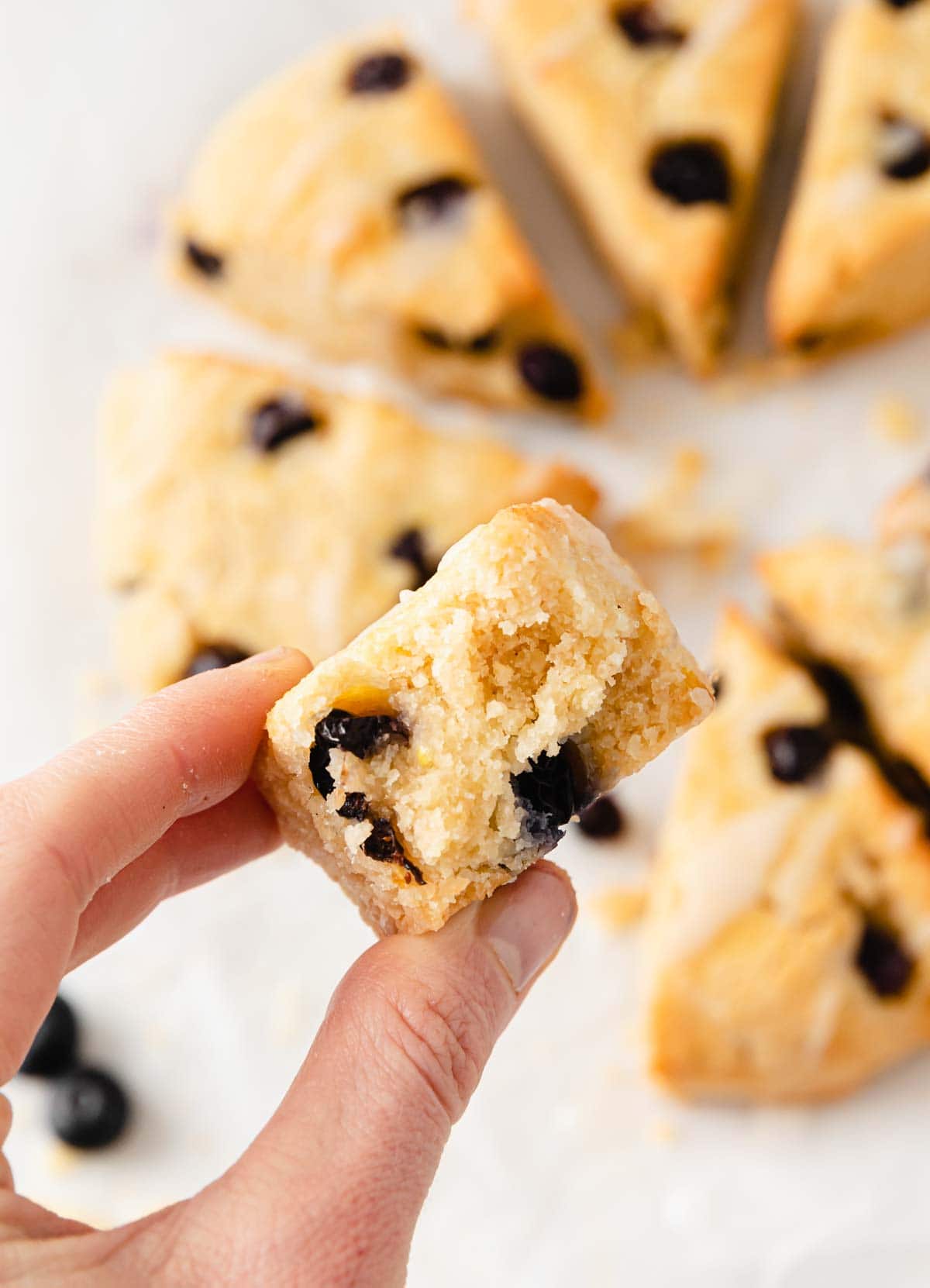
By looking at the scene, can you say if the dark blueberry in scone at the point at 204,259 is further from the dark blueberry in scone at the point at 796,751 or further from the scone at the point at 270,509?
the dark blueberry in scone at the point at 796,751

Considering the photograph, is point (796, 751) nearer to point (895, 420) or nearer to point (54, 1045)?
point (895, 420)

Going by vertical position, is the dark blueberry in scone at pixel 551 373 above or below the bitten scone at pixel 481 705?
below

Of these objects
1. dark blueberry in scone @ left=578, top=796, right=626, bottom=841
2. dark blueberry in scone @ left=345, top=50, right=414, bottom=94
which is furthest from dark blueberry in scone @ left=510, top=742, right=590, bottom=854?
dark blueberry in scone @ left=345, top=50, right=414, bottom=94

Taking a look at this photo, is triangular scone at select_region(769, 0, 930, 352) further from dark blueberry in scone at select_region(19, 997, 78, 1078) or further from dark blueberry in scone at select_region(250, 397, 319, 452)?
dark blueberry in scone at select_region(19, 997, 78, 1078)

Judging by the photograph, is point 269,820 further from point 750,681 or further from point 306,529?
point 750,681

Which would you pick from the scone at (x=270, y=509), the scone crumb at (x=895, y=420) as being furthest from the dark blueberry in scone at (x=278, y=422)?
the scone crumb at (x=895, y=420)

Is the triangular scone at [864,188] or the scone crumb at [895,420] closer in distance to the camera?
the triangular scone at [864,188]

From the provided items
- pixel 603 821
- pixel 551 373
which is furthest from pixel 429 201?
pixel 603 821

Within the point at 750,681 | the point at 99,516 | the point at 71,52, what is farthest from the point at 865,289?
the point at 71,52
